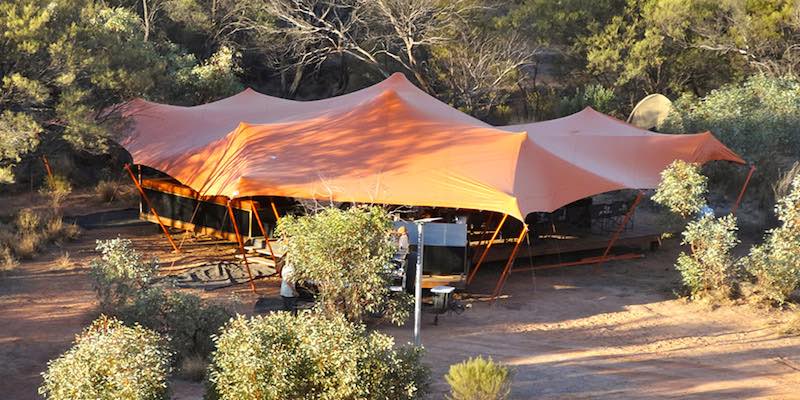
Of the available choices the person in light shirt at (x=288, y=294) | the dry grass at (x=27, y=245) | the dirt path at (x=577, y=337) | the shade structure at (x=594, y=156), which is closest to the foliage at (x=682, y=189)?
the shade structure at (x=594, y=156)

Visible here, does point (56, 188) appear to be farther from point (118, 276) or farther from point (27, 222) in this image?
point (118, 276)

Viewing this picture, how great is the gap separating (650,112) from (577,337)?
14.7 meters

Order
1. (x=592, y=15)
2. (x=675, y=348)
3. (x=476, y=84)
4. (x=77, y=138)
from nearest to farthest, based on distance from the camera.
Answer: (x=675, y=348), (x=77, y=138), (x=476, y=84), (x=592, y=15)

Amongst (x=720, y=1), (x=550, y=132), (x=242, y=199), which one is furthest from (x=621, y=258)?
(x=720, y=1)

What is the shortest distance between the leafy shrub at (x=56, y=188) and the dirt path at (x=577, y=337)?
4543mm

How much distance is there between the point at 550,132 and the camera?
18.1 metres

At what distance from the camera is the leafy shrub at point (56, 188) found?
1945cm

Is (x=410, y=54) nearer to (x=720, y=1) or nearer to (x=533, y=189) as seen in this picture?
(x=720, y=1)

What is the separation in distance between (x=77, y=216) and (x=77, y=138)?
4370 millimetres

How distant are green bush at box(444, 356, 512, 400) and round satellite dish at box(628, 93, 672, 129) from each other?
57.6 ft

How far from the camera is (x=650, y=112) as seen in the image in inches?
993

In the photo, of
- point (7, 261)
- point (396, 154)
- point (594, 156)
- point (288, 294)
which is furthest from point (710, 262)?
point (7, 261)

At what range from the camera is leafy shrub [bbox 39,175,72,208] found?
19.5 m

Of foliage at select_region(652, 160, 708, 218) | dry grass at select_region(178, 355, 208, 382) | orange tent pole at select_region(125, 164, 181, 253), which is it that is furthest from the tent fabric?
dry grass at select_region(178, 355, 208, 382)
